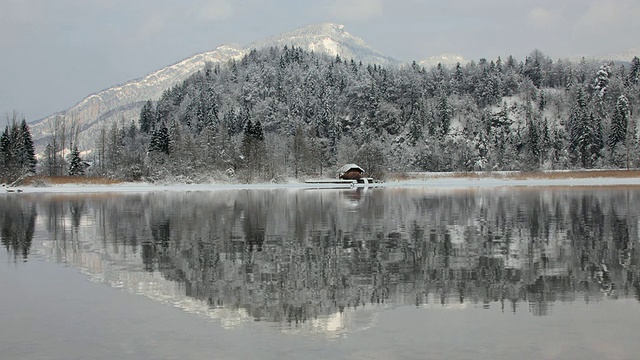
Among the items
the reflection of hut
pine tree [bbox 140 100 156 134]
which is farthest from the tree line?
pine tree [bbox 140 100 156 134]

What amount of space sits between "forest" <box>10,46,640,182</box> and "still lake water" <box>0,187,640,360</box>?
260 feet

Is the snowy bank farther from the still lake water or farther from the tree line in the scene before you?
the still lake water

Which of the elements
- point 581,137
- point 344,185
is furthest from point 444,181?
point 581,137

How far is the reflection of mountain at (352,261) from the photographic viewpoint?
12.2 meters

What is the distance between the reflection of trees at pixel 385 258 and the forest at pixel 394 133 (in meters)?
74.2

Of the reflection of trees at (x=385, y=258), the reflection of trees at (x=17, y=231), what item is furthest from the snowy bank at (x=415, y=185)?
the reflection of trees at (x=385, y=258)

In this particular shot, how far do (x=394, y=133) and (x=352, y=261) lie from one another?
161m

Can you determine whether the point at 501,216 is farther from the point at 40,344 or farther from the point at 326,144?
the point at 326,144

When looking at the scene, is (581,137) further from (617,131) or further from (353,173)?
(353,173)

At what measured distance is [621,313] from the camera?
1097 cm

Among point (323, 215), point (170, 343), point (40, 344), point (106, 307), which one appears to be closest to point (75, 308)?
point (106, 307)

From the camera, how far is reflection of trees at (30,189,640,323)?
1249 centimetres

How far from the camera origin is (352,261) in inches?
660

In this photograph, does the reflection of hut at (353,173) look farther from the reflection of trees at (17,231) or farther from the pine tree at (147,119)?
the pine tree at (147,119)
